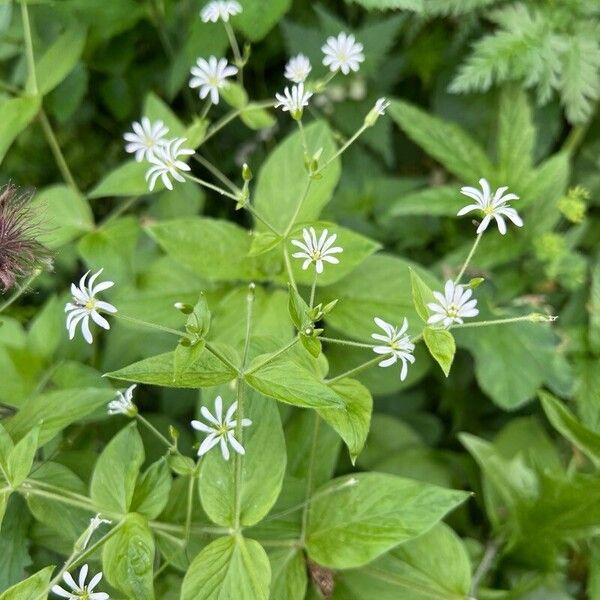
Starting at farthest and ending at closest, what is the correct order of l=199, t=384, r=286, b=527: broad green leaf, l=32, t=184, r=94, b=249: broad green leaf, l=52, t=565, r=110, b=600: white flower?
l=32, t=184, r=94, b=249: broad green leaf
l=199, t=384, r=286, b=527: broad green leaf
l=52, t=565, r=110, b=600: white flower

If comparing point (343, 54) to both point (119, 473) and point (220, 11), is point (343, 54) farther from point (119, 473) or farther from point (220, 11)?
point (119, 473)

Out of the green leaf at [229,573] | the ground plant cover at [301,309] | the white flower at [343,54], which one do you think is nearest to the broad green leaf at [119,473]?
the ground plant cover at [301,309]

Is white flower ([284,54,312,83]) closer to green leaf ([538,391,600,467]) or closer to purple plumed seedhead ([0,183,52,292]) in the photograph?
purple plumed seedhead ([0,183,52,292])

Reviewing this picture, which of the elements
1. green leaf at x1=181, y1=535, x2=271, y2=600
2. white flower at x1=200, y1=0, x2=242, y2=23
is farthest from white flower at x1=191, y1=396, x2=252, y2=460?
white flower at x1=200, y1=0, x2=242, y2=23

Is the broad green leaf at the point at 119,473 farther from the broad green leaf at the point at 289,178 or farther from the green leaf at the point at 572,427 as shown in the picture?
the green leaf at the point at 572,427

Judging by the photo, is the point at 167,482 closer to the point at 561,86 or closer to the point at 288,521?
the point at 288,521

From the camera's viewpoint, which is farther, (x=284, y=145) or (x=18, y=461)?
(x=284, y=145)

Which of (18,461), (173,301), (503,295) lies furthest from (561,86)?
(18,461)

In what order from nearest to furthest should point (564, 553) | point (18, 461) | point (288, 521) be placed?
point (18, 461) < point (288, 521) < point (564, 553)
